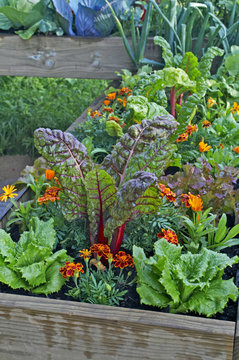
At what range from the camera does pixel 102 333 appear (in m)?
1.40

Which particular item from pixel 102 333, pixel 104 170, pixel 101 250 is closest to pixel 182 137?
pixel 104 170

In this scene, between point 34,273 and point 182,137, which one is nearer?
point 34,273

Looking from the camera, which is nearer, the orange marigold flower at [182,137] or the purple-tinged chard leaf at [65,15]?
the orange marigold flower at [182,137]

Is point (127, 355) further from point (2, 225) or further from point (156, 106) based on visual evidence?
point (156, 106)

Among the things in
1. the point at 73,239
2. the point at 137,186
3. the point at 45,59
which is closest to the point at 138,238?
the point at 73,239

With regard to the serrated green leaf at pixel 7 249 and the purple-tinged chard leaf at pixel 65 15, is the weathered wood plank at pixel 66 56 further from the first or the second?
the serrated green leaf at pixel 7 249

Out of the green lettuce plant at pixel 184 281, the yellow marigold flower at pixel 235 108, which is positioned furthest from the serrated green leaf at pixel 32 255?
the yellow marigold flower at pixel 235 108

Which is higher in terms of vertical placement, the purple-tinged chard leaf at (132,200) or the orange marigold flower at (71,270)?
the purple-tinged chard leaf at (132,200)

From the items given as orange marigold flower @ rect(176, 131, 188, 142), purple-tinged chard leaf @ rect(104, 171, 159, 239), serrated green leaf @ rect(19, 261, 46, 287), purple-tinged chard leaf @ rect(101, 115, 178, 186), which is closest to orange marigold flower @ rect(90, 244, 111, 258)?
purple-tinged chard leaf @ rect(104, 171, 159, 239)

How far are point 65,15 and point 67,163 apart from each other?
6.34 ft

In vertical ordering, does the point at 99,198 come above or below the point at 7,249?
above

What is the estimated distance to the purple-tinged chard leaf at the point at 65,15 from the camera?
3186mm

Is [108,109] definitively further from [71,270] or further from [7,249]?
[71,270]

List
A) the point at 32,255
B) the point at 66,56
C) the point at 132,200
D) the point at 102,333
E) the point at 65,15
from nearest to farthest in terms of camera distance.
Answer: the point at 102,333 → the point at 132,200 → the point at 32,255 → the point at 65,15 → the point at 66,56
